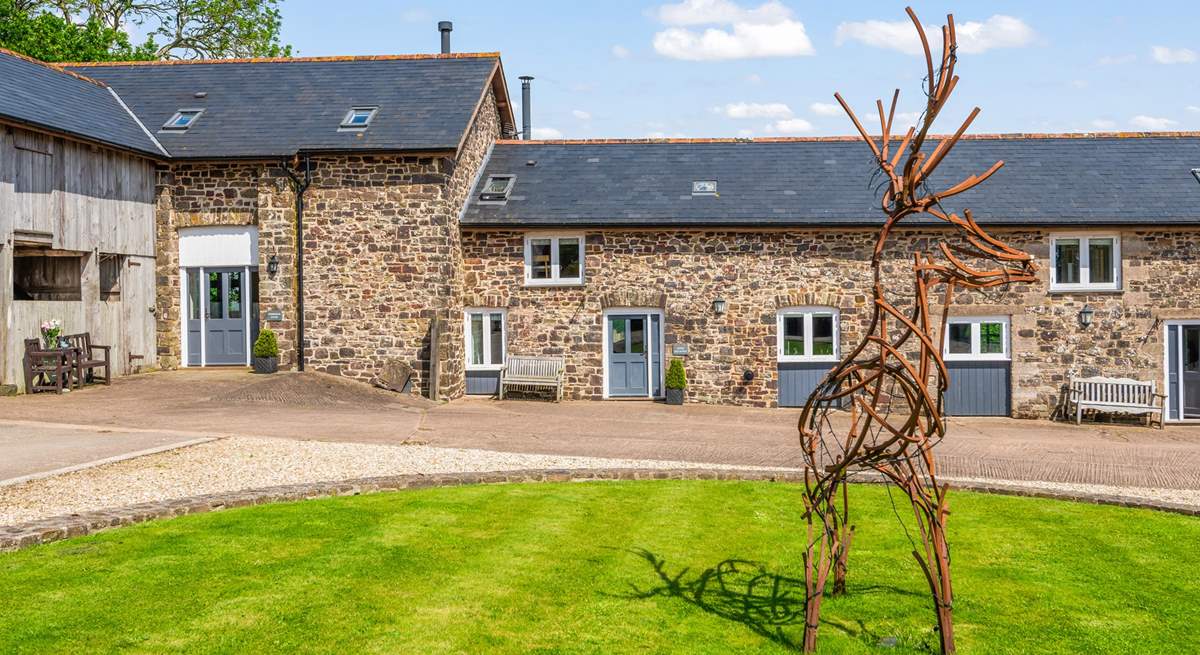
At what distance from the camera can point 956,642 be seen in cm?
577

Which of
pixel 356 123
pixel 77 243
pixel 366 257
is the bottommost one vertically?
pixel 366 257

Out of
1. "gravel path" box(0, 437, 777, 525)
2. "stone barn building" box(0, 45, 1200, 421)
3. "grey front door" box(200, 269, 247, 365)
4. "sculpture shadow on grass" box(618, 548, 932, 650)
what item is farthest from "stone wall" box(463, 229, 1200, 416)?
"sculpture shadow on grass" box(618, 548, 932, 650)

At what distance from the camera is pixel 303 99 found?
2278 centimetres

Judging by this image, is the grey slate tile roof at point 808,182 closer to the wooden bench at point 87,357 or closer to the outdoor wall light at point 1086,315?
A: the outdoor wall light at point 1086,315

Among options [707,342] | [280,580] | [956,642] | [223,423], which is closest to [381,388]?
[223,423]

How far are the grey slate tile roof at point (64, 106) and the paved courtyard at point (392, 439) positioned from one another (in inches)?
188

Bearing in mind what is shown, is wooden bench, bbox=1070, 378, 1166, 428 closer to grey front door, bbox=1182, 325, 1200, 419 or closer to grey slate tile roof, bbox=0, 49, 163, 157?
grey front door, bbox=1182, 325, 1200, 419

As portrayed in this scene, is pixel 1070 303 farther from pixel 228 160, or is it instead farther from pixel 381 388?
pixel 228 160

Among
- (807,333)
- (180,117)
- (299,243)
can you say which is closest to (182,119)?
(180,117)

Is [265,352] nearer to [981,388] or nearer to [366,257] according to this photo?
[366,257]

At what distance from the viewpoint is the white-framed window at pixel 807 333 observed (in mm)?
20797

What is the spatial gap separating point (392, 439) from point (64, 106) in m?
11.1

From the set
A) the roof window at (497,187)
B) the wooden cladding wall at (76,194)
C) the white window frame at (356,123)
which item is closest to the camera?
the wooden cladding wall at (76,194)

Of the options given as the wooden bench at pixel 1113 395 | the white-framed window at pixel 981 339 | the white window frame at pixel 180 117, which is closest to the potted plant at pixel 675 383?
the white-framed window at pixel 981 339
